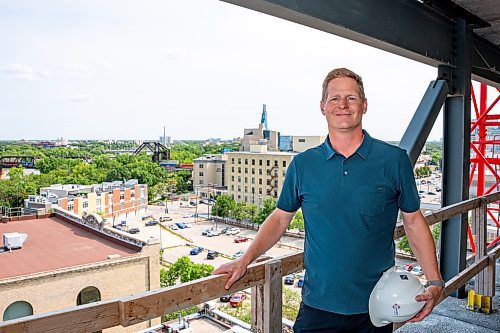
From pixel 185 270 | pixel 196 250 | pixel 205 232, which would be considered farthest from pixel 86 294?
pixel 205 232

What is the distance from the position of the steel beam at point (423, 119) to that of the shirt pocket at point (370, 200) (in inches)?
57.1

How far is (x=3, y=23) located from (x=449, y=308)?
17.4m

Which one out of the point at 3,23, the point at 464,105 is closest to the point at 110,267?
the point at 464,105

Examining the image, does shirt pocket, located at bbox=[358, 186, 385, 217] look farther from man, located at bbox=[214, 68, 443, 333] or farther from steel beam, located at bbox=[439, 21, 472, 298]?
steel beam, located at bbox=[439, 21, 472, 298]

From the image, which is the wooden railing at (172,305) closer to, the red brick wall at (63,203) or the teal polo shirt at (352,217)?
the teal polo shirt at (352,217)

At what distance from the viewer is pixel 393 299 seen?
3.65ft

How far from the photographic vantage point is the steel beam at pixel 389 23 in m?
1.90

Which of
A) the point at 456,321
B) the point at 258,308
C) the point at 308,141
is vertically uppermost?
the point at 308,141

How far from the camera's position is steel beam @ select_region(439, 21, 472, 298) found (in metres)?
3.17

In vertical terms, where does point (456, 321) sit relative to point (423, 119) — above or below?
below

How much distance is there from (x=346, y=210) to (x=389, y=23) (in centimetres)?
178

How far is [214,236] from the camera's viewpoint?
49.9 ft

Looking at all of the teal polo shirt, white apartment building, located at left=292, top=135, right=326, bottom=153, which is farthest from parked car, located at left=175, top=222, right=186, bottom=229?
the teal polo shirt

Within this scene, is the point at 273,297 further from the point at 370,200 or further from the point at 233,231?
the point at 233,231
